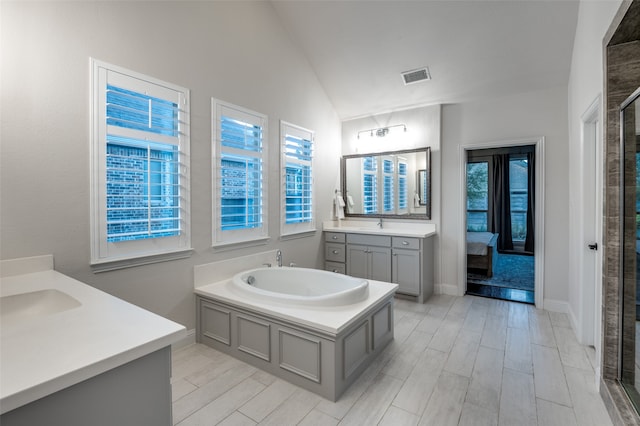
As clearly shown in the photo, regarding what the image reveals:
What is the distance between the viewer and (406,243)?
12.7ft

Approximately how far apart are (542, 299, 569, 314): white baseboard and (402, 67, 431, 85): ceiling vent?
3000 millimetres

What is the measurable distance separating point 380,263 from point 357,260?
1.09ft

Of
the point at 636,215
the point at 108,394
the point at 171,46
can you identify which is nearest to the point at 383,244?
the point at 636,215

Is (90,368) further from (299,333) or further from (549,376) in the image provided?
(549,376)

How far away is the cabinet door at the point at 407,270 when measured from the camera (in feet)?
12.5

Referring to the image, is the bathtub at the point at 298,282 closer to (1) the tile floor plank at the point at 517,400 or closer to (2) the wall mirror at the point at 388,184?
(1) the tile floor plank at the point at 517,400

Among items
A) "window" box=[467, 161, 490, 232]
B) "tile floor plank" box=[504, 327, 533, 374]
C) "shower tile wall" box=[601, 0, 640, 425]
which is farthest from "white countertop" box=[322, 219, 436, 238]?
"window" box=[467, 161, 490, 232]

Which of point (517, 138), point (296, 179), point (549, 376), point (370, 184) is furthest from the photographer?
point (370, 184)

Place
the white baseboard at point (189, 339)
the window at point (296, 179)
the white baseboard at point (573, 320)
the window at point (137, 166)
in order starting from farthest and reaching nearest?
the window at point (296, 179) < the white baseboard at point (573, 320) < the white baseboard at point (189, 339) < the window at point (137, 166)

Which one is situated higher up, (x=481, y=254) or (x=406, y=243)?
(x=406, y=243)

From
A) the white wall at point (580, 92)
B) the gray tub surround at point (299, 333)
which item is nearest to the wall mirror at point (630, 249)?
the white wall at point (580, 92)

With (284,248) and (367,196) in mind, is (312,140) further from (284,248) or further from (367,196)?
(284,248)

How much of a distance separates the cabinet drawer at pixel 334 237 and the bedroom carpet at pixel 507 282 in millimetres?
1891

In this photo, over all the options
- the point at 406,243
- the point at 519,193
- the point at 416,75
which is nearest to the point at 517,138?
the point at 416,75
